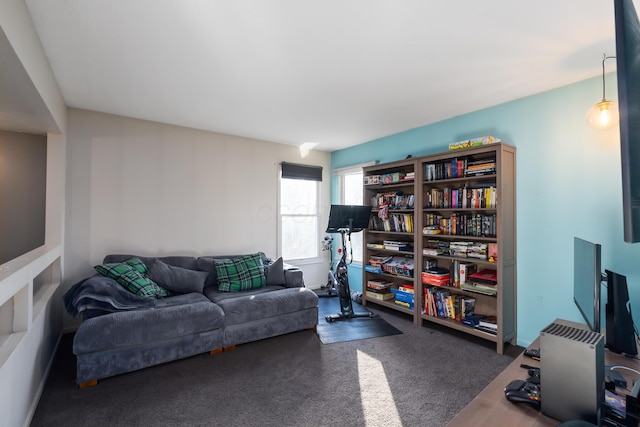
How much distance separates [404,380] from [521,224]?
1.89 metres

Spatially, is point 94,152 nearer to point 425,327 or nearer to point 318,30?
point 318,30

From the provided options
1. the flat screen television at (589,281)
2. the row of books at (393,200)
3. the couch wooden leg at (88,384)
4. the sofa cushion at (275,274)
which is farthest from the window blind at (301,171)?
the flat screen television at (589,281)

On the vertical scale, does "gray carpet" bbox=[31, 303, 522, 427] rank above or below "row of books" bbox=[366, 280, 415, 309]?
below

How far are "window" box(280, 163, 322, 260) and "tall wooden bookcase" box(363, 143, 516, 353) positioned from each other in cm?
119

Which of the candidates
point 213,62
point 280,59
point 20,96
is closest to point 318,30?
point 280,59

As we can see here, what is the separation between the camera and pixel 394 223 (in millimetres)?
3928

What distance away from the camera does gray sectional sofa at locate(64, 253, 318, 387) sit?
7.66 feet

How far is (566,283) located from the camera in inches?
104

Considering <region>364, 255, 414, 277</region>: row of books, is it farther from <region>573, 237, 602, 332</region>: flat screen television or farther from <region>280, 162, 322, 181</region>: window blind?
<region>573, 237, 602, 332</region>: flat screen television

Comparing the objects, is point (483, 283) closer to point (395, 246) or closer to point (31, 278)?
point (395, 246)

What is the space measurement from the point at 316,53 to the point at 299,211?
119 inches

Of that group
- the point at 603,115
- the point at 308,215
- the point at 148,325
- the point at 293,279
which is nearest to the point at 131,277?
the point at 148,325

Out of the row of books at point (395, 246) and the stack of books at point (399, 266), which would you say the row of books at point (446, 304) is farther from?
the row of books at point (395, 246)

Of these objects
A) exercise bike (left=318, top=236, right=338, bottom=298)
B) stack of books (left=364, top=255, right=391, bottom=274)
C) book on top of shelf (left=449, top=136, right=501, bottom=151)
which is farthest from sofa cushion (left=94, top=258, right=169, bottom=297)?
book on top of shelf (left=449, top=136, right=501, bottom=151)
